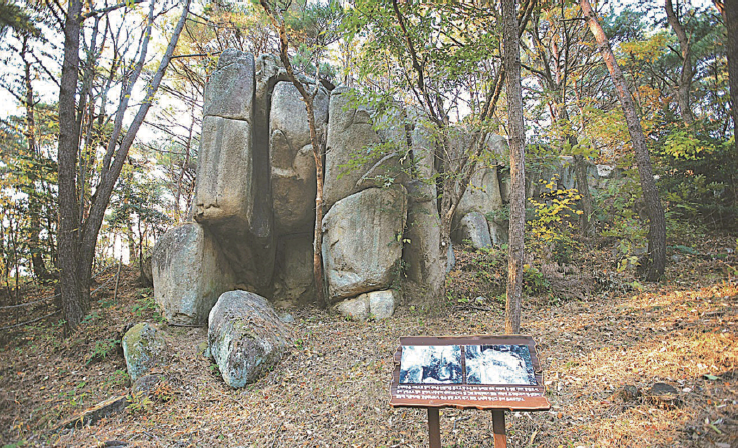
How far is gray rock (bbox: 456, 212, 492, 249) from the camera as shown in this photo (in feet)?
39.3

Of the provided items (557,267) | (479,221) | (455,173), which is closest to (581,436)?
(455,173)

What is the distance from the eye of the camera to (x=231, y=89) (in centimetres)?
880

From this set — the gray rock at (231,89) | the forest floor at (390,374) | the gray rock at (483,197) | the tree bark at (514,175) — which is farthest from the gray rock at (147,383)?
the gray rock at (483,197)

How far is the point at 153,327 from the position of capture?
6816 mm

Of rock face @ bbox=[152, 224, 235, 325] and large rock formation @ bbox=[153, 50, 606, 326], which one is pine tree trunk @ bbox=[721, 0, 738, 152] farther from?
rock face @ bbox=[152, 224, 235, 325]

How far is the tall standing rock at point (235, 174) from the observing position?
839 cm

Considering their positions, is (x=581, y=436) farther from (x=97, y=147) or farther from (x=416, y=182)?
(x=97, y=147)

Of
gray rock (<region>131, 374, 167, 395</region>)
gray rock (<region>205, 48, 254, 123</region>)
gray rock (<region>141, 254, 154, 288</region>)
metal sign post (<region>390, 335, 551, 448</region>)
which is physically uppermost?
gray rock (<region>205, 48, 254, 123</region>)

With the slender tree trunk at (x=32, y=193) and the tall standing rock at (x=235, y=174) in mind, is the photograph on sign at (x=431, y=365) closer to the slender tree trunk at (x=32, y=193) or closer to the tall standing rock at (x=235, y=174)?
the tall standing rock at (x=235, y=174)

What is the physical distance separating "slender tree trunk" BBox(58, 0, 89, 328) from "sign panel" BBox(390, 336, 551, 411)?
7480 mm

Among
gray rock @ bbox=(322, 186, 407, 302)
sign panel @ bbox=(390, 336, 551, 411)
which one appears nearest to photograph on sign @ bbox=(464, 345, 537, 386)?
sign panel @ bbox=(390, 336, 551, 411)

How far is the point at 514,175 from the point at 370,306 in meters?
4.42

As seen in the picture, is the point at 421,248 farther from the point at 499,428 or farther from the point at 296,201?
the point at 499,428

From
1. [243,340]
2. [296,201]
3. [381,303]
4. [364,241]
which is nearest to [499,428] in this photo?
[243,340]
